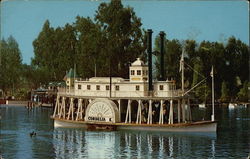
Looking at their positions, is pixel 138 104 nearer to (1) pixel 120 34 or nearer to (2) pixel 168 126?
(2) pixel 168 126

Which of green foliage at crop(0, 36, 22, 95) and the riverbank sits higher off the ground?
green foliage at crop(0, 36, 22, 95)

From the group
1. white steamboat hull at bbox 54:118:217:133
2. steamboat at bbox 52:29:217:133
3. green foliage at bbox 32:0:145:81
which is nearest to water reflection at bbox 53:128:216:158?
white steamboat hull at bbox 54:118:217:133

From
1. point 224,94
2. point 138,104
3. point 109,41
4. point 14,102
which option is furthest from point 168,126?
point 14,102

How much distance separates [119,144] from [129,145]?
704mm

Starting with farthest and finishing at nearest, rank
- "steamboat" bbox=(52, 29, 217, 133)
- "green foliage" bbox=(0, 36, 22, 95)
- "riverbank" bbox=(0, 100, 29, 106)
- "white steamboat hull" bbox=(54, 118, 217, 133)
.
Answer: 1. "green foliage" bbox=(0, 36, 22, 95)
2. "riverbank" bbox=(0, 100, 29, 106)
3. "steamboat" bbox=(52, 29, 217, 133)
4. "white steamboat hull" bbox=(54, 118, 217, 133)

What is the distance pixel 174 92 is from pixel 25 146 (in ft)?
38.3

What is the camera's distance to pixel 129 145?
1251 inches

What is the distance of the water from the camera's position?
28672 millimetres

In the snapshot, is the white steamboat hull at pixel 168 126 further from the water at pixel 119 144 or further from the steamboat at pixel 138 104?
the water at pixel 119 144

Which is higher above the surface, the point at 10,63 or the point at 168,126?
the point at 10,63

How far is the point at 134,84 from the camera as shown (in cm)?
3825

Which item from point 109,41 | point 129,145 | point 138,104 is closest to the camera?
point 129,145

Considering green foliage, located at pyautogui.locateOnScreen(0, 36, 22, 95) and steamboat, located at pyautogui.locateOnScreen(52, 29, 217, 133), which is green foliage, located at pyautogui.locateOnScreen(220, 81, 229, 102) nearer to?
green foliage, located at pyautogui.locateOnScreen(0, 36, 22, 95)

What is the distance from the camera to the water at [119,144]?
28.7 meters
